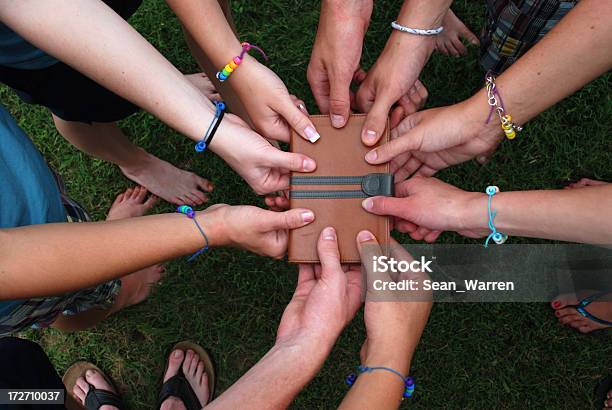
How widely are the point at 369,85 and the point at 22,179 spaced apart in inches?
59.9

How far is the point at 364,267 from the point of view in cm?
181

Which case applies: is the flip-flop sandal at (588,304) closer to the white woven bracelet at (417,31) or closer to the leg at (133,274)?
the white woven bracelet at (417,31)

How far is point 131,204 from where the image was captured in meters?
3.03

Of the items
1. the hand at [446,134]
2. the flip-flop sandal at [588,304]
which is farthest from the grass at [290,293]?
the hand at [446,134]

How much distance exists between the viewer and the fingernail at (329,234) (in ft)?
5.82

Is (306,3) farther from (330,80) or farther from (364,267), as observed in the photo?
(364,267)

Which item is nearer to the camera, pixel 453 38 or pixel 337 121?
pixel 337 121

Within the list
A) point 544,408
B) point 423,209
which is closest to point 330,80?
point 423,209

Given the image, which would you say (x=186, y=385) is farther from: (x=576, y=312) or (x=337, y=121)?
(x=576, y=312)

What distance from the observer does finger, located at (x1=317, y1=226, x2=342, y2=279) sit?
5.74ft

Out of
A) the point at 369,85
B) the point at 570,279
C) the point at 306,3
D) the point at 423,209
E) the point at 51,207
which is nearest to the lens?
the point at 51,207

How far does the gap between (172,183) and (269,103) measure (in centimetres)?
131

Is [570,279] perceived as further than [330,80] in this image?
Yes

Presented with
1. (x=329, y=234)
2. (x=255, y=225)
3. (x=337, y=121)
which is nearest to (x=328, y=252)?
(x=329, y=234)
